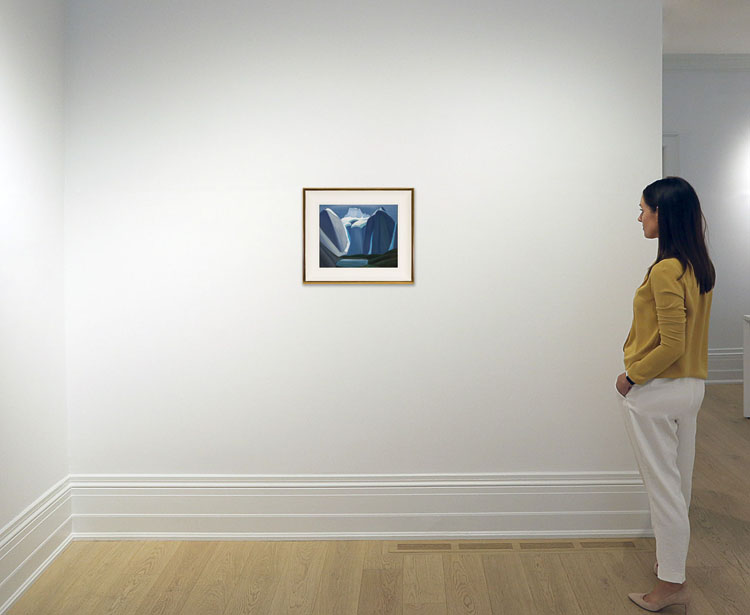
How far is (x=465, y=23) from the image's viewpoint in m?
3.10

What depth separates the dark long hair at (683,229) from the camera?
2.42 metres

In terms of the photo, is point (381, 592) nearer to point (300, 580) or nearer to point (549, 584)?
point (300, 580)

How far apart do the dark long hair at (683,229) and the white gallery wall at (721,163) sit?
14.5 feet

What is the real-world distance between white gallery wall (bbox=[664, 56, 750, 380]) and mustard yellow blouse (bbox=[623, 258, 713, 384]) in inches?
179

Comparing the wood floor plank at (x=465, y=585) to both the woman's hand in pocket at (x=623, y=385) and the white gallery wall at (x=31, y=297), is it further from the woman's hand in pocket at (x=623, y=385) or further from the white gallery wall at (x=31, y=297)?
the white gallery wall at (x=31, y=297)

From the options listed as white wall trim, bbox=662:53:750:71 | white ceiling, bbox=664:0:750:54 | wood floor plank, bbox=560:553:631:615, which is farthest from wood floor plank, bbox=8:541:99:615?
white wall trim, bbox=662:53:750:71

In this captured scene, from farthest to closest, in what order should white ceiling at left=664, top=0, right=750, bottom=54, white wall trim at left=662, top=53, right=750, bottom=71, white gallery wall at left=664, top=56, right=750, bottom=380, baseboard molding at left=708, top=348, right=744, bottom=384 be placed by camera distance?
baseboard molding at left=708, top=348, right=744, bottom=384 < white gallery wall at left=664, top=56, right=750, bottom=380 < white wall trim at left=662, top=53, right=750, bottom=71 < white ceiling at left=664, top=0, right=750, bottom=54

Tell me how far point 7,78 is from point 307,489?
216 centimetres

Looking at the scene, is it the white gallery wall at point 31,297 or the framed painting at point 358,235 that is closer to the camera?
the white gallery wall at point 31,297

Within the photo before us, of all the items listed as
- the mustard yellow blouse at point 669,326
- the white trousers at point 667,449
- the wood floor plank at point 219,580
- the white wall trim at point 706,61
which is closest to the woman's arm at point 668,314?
the mustard yellow blouse at point 669,326

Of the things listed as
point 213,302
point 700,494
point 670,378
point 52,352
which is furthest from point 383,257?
point 700,494

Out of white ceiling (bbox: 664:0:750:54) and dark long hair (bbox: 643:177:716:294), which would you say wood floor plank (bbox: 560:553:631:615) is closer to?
dark long hair (bbox: 643:177:716:294)

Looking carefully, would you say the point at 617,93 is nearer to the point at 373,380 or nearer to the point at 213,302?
the point at 373,380

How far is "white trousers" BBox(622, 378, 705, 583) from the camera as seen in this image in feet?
8.09
